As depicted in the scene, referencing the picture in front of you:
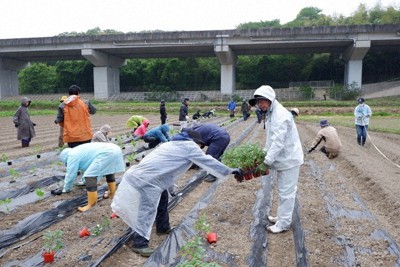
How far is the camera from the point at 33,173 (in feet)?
23.0

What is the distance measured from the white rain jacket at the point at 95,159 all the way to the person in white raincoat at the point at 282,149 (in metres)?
2.15

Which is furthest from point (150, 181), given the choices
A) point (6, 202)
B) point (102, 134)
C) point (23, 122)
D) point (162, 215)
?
point (23, 122)

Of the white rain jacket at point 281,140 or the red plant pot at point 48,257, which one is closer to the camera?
the red plant pot at point 48,257

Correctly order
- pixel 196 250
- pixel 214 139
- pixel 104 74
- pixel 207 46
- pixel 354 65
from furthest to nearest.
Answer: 1. pixel 104 74
2. pixel 207 46
3. pixel 354 65
4. pixel 214 139
5. pixel 196 250

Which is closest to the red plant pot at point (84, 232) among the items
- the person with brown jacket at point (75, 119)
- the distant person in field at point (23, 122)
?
the person with brown jacket at point (75, 119)

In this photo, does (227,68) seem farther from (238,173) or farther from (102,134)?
(238,173)

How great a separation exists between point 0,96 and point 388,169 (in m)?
41.2

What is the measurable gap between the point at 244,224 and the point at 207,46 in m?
30.7

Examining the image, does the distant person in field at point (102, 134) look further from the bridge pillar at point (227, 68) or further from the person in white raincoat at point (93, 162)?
the bridge pillar at point (227, 68)

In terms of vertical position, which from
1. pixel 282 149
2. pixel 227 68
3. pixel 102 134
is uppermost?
pixel 227 68

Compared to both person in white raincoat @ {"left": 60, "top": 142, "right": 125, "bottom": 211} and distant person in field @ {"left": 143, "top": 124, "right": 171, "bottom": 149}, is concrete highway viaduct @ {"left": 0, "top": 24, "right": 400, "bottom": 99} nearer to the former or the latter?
distant person in field @ {"left": 143, "top": 124, "right": 171, "bottom": 149}

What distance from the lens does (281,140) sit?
152 inches

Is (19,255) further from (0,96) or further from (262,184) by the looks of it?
(0,96)

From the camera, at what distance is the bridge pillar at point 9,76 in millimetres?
39188
